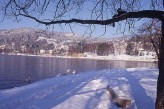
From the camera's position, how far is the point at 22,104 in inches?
529

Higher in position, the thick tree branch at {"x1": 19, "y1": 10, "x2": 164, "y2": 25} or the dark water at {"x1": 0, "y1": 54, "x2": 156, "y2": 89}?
the thick tree branch at {"x1": 19, "y1": 10, "x2": 164, "y2": 25}

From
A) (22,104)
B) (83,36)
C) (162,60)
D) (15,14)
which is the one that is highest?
(15,14)

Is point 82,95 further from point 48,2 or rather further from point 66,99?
point 48,2

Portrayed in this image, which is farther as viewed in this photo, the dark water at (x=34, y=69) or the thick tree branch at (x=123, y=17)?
the dark water at (x=34, y=69)

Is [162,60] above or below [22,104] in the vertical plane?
above

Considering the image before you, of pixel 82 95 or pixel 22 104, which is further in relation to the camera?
pixel 22 104

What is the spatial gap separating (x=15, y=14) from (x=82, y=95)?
7.57 meters

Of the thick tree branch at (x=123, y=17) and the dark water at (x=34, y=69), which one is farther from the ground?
the thick tree branch at (x=123, y=17)

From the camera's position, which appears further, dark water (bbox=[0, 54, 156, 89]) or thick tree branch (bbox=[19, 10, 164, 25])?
dark water (bbox=[0, 54, 156, 89])

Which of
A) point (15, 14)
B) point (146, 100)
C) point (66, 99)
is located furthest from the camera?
point (66, 99)

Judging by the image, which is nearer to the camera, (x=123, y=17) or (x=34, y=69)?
(x=123, y=17)

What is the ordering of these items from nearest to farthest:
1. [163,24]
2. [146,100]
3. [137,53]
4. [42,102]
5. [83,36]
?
[163,24] → [83,36] → [146,100] → [42,102] → [137,53]

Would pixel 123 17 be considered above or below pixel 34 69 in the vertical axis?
above

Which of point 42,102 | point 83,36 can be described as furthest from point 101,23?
point 42,102
